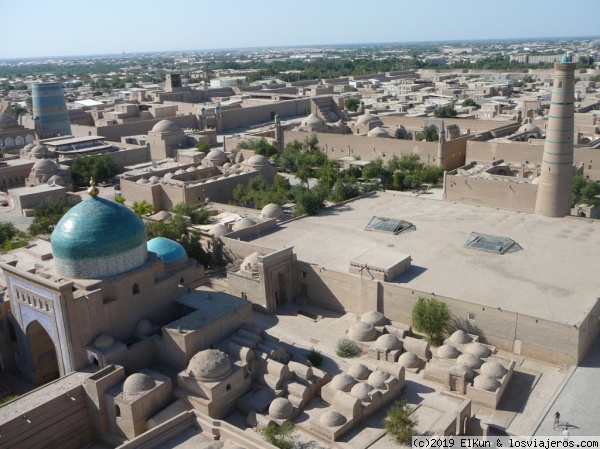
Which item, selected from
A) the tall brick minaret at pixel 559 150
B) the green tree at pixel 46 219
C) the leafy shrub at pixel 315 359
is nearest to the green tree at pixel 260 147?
the green tree at pixel 46 219

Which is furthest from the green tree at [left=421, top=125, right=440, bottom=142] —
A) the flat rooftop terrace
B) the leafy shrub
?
the leafy shrub

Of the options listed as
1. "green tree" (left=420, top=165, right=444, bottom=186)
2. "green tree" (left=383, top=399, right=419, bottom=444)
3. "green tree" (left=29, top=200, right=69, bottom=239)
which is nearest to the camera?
"green tree" (left=383, top=399, right=419, bottom=444)

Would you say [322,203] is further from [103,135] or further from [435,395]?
A: [103,135]

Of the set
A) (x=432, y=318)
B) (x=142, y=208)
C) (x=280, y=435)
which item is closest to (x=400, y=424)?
(x=280, y=435)

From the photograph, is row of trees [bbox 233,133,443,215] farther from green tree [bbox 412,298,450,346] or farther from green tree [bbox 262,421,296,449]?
green tree [bbox 262,421,296,449]

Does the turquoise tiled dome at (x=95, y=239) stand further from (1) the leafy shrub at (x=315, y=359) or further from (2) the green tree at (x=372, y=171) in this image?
(2) the green tree at (x=372, y=171)

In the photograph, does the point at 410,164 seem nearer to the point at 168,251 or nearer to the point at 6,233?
the point at 168,251

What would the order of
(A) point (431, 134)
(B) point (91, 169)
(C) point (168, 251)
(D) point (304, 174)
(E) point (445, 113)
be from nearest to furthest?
(C) point (168, 251) → (D) point (304, 174) → (B) point (91, 169) → (A) point (431, 134) → (E) point (445, 113)
